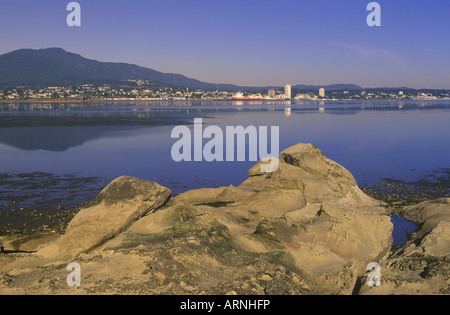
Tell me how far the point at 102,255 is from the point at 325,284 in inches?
175

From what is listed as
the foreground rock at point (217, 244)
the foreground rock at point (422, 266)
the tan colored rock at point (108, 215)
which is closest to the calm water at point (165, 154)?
the foreground rock at point (217, 244)

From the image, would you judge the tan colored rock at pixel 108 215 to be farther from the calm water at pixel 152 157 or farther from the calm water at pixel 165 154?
the calm water at pixel 165 154

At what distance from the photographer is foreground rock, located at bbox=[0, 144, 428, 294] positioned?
24.1ft

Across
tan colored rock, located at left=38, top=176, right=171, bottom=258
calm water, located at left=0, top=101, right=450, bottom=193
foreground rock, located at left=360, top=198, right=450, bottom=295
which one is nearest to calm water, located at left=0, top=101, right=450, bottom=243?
calm water, located at left=0, top=101, right=450, bottom=193

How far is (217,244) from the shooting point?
30.9ft

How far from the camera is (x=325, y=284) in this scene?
7758 mm

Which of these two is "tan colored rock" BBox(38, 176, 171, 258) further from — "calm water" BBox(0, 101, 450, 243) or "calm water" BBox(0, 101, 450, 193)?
"calm water" BBox(0, 101, 450, 193)

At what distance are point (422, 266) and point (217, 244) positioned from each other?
14.2 feet

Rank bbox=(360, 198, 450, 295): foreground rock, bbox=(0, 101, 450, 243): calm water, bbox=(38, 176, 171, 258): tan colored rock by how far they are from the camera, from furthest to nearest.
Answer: bbox=(0, 101, 450, 243): calm water < bbox=(38, 176, 171, 258): tan colored rock < bbox=(360, 198, 450, 295): foreground rock

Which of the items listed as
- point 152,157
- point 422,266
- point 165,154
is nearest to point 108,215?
point 422,266

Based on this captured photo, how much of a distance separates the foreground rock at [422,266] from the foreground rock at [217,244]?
600 mm

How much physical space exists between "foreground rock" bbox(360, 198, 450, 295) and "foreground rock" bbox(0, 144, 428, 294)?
60 cm
